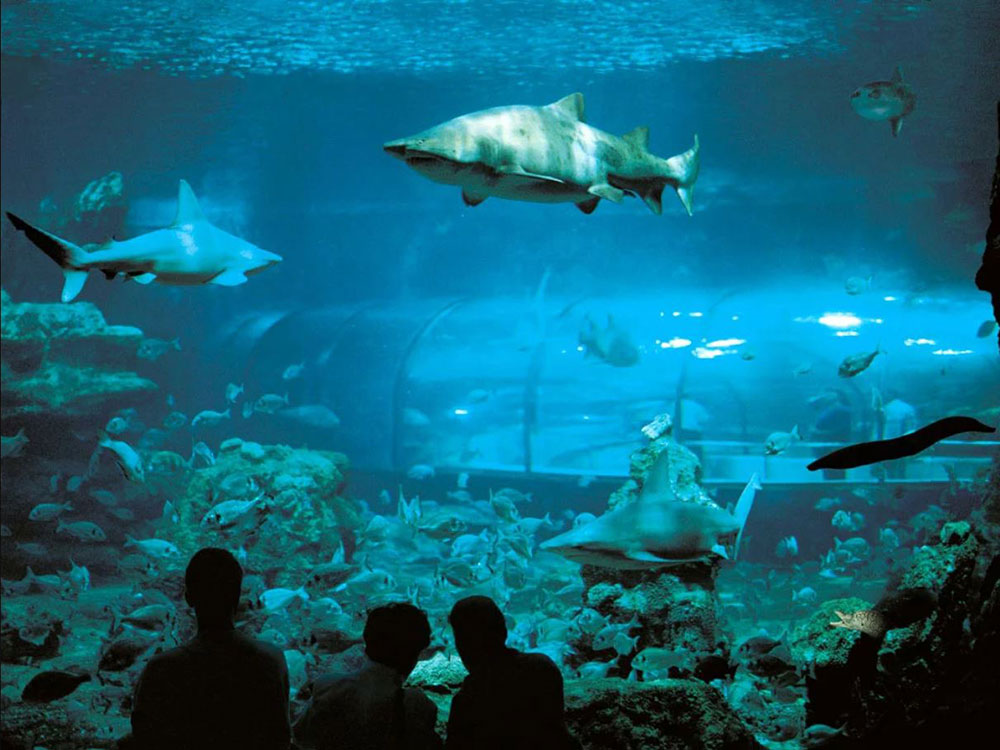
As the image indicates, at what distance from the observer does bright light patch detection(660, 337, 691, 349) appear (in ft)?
71.5

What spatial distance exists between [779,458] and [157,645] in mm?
15376

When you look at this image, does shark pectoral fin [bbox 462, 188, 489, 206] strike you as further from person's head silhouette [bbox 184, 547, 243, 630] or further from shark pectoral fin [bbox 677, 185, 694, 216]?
person's head silhouette [bbox 184, 547, 243, 630]

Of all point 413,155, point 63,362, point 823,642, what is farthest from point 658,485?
point 63,362

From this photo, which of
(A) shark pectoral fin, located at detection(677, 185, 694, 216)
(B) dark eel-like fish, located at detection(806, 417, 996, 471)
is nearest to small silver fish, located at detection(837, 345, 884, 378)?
(A) shark pectoral fin, located at detection(677, 185, 694, 216)

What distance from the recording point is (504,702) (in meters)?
2.40

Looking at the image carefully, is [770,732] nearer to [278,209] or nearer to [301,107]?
[301,107]

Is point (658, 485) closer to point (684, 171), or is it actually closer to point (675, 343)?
point (684, 171)

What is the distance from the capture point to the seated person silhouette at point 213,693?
2.36 metres

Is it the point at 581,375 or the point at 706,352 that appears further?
the point at 581,375

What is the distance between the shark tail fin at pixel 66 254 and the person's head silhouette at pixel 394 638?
1.77 m

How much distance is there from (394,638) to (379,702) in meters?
0.19

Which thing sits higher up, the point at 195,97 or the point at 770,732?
the point at 195,97

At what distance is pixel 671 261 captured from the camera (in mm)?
23969

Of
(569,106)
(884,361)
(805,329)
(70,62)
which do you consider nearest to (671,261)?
(805,329)
